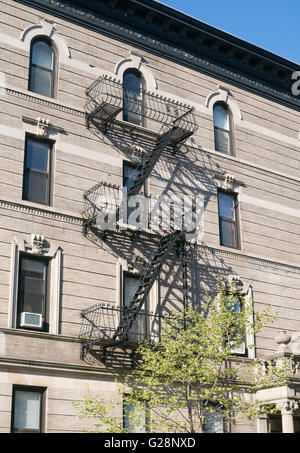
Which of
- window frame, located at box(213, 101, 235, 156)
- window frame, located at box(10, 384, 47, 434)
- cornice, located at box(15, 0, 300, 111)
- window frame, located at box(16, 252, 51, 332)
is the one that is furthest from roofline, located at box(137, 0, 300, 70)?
window frame, located at box(10, 384, 47, 434)

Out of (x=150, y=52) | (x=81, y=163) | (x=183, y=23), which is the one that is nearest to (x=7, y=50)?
(x=81, y=163)

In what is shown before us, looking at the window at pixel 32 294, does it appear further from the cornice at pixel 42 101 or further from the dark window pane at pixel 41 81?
the dark window pane at pixel 41 81

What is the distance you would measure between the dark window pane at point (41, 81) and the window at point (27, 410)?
906 cm

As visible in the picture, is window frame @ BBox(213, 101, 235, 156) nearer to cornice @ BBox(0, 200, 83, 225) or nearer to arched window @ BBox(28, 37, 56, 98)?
arched window @ BBox(28, 37, 56, 98)

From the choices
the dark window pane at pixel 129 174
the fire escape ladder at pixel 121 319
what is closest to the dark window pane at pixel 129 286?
the fire escape ladder at pixel 121 319

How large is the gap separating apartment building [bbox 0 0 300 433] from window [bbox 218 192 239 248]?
0.05m

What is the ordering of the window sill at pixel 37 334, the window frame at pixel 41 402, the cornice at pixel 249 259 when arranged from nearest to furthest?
1. the window frame at pixel 41 402
2. the window sill at pixel 37 334
3. the cornice at pixel 249 259

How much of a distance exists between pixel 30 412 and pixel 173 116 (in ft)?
34.9

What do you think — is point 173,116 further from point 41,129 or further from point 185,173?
point 41,129

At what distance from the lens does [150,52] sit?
24.3 m

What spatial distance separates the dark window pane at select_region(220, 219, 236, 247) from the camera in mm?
24109

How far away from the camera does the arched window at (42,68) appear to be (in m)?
21.2

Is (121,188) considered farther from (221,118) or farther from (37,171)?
(221,118)

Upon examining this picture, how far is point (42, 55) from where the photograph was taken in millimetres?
21688
